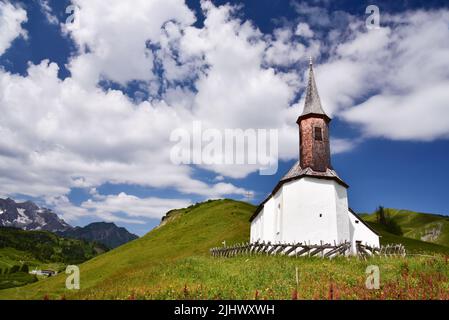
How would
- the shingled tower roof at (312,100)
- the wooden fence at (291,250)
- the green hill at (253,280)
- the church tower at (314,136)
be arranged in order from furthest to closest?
1. the shingled tower roof at (312,100)
2. the church tower at (314,136)
3. the wooden fence at (291,250)
4. the green hill at (253,280)

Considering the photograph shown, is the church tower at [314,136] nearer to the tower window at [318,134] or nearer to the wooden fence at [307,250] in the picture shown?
the tower window at [318,134]

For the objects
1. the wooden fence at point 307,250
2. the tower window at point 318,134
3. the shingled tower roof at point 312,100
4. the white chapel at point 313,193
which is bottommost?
the wooden fence at point 307,250

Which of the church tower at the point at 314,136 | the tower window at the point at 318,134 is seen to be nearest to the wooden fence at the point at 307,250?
the church tower at the point at 314,136

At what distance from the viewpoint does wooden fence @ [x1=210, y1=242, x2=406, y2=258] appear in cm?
2916

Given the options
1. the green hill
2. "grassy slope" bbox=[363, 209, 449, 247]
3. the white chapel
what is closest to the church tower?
the white chapel

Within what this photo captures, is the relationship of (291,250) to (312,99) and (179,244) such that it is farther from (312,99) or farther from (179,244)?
(179,244)

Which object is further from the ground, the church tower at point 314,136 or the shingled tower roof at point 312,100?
the shingled tower roof at point 312,100

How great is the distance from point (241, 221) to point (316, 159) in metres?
38.1

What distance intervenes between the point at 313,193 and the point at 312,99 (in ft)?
38.4

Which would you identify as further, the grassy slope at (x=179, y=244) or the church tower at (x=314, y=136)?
the grassy slope at (x=179, y=244)

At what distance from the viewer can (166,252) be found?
197 feet

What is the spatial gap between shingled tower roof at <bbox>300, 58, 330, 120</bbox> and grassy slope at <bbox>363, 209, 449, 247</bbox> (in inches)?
4853

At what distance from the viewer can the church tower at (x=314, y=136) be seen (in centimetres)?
3578
